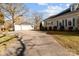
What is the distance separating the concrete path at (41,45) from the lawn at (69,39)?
12 centimetres

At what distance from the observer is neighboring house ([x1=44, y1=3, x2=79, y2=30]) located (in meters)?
5.01

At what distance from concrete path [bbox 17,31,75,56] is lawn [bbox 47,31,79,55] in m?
0.12

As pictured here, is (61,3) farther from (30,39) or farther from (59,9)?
(30,39)

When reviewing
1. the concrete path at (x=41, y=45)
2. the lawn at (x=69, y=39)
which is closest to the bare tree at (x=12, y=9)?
the concrete path at (x=41, y=45)

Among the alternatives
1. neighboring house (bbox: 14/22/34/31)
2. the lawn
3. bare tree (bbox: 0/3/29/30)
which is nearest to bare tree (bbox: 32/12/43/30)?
neighboring house (bbox: 14/22/34/31)

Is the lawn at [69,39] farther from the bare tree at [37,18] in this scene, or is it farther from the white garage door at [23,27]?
the white garage door at [23,27]

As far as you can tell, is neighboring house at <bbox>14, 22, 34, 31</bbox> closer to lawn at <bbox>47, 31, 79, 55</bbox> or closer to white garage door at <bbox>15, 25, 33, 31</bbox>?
white garage door at <bbox>15, 25, 33, 31</bbox>

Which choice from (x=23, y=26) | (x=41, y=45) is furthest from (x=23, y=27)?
(x=41, y=45)

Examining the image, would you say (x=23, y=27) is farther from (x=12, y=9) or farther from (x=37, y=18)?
(x=12, y=9)

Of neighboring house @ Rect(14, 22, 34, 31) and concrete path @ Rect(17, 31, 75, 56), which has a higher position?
neighboring house @ Rect(14, 22, 34, 31)

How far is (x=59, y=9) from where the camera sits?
501 cm

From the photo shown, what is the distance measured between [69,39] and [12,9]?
1.69 meters

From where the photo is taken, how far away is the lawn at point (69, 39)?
15.7 ft

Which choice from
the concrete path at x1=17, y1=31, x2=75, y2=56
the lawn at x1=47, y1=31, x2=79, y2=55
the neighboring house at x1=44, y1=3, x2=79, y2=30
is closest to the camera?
the concrete path at x1=17, y1=31, x2=75, y2=56
